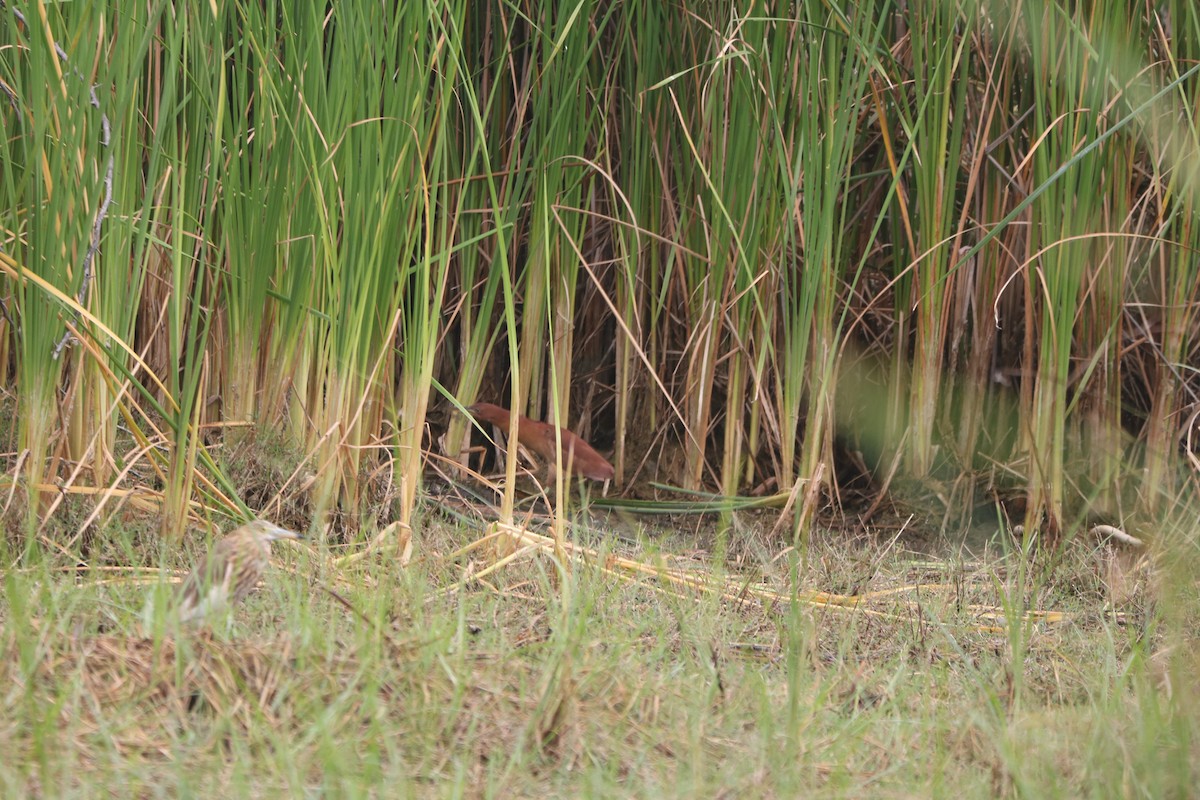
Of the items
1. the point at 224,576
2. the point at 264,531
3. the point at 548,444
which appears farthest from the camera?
the point at 548,444

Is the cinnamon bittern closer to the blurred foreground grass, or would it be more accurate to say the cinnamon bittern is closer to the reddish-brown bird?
the blurred foreground grass

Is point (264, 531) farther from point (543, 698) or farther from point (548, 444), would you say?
point (548, 444)

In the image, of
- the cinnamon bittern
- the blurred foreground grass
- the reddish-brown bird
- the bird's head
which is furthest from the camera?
the reddish-brown bird

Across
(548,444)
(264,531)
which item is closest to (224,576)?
(264,531)

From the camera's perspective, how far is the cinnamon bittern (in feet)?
4.94

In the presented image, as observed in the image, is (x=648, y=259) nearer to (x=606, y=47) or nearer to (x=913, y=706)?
(x=606, y=47)

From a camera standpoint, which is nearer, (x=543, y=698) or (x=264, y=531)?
(x=543, y=698)

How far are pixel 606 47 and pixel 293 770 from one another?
83.1 inches

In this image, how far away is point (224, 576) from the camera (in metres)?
1.54

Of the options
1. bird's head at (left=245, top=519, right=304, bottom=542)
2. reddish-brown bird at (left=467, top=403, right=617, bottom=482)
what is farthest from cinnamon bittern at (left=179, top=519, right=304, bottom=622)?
reddish-brown bird at (left=467, top=403, right=617, bottom=482)

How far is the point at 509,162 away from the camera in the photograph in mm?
2682

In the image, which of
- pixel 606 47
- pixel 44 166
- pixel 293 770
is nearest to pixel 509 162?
pixel 606 47

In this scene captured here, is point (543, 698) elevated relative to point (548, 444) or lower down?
elevated

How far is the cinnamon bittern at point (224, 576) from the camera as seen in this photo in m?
1.50
